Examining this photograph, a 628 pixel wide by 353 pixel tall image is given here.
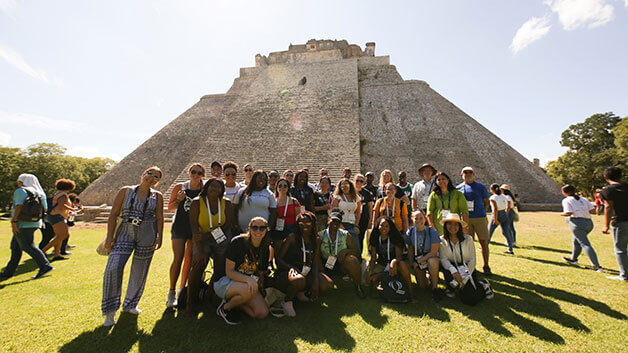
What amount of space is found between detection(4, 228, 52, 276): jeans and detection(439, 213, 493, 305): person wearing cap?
7.00 m

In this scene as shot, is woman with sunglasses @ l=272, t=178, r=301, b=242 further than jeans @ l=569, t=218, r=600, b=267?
No

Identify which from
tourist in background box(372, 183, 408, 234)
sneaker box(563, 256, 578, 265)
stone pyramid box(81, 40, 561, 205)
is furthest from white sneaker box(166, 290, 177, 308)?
stone pyramid box(81, 40, 561, 205)

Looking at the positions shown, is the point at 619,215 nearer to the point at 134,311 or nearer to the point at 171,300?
the point at 171,300

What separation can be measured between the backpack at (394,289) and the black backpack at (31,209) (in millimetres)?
6178

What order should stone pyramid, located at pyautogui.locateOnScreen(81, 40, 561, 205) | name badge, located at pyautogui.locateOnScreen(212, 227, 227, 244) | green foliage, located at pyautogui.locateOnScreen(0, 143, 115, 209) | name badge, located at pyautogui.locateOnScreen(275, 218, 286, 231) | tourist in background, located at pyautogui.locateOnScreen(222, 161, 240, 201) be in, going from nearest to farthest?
1. name badge, located at pyautogui.locateOnScreen(212, 227, 227, 244)
2. name badge, located at pyautogui.locateOnScreen(275, 218, 286, 231)
3. tourist in background, located at pyautogui.locateOnScreen(222, 161, 240, 201)
4. stone pyramid, located at pyautogui.locateOnScreen(81, 40, 561, 205)
5. green foliage, located at pyautogui.locateOnScreen(0, 143, 115, 209)

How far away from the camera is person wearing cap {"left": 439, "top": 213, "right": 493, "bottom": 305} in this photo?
328 cm

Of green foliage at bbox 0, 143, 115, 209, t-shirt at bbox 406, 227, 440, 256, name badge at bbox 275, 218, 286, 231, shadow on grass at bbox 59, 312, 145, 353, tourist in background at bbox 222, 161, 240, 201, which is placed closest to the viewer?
shadow on grass at bbox 59, 312, 145, 353

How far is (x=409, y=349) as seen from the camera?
2393 millimetres

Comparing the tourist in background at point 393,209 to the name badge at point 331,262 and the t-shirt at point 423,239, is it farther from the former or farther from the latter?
the name badge at point 331,262

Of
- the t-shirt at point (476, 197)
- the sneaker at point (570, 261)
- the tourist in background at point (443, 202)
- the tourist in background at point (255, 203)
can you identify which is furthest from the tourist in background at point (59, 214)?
the sneaker at point (570, 261)

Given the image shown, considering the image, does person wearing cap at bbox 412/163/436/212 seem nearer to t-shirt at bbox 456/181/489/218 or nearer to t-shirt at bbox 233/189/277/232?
t-shirt at bbox 456/181/489/218

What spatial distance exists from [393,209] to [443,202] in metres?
0.86

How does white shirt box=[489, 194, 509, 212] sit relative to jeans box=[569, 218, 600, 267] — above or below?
above

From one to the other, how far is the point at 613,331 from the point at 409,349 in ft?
7.43
